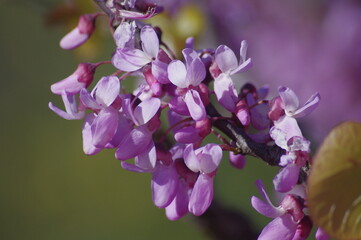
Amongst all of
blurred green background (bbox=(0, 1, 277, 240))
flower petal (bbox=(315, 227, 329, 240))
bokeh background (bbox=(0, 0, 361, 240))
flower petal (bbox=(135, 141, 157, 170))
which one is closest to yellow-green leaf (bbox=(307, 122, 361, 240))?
flower petal (bbox=(315, 227, 329, 240))

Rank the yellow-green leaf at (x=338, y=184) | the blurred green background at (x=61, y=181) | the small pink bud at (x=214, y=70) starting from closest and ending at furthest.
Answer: the yellow-green leaf at (x=338, y=184)
the small pink bud at (x=214, y=70)
the blurred green background at (x=61, y=181)

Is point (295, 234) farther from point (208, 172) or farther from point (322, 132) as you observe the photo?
point (322, 132)

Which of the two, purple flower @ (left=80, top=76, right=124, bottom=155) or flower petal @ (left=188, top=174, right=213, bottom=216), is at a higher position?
purple flower @ (left=80, top=76, right=124, bottom=155)

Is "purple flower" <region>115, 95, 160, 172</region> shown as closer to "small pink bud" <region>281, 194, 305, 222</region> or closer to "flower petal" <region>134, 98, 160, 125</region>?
"flower petal" <region>134, 98, 160, 125</region>

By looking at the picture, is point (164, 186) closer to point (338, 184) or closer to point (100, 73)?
point (338, 184)

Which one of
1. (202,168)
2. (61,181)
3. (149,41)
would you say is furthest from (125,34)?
(61,181)

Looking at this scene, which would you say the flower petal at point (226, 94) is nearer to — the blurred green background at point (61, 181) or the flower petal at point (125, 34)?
the flower petal at point (125, 34)

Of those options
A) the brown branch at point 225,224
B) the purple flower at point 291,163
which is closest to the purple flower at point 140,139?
the purple flower at point 291,163
